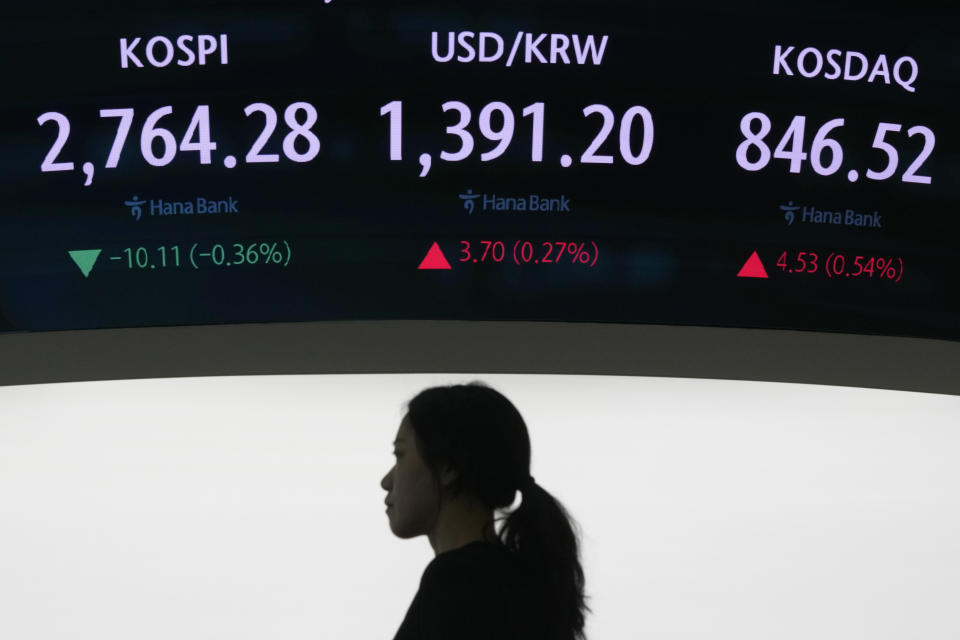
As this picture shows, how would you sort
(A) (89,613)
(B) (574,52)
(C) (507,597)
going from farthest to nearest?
1. (B) (574,52)
2. (A) (89,613)
3. (C) (507,597)

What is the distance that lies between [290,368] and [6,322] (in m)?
0.61

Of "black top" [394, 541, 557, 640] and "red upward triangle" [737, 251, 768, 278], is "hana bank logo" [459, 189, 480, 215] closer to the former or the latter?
"red upward triangle" [737, 251, 768, 278]

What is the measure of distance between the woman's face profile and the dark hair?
14 mm

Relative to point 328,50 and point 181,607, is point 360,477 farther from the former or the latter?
point 328,50

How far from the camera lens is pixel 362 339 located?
246 cm

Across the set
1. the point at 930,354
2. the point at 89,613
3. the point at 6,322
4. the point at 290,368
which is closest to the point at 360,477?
the point at 290,368

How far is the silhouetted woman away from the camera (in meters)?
1.43

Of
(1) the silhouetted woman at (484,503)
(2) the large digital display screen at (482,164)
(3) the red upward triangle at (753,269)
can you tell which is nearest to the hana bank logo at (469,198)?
(2) the large digital display screen at (482,164)

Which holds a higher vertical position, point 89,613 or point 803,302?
point 803,302

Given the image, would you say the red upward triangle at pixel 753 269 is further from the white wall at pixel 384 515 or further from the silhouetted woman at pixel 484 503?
the silhouetted woman at pixel 484 503

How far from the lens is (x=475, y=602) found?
4.43 feet

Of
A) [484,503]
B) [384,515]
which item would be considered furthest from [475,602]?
[384,515]

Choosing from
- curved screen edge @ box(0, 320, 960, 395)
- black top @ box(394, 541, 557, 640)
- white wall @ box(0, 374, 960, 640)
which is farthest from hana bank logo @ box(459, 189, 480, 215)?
black top @ box(394, 541, 557, 640)

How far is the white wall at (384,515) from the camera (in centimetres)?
236
